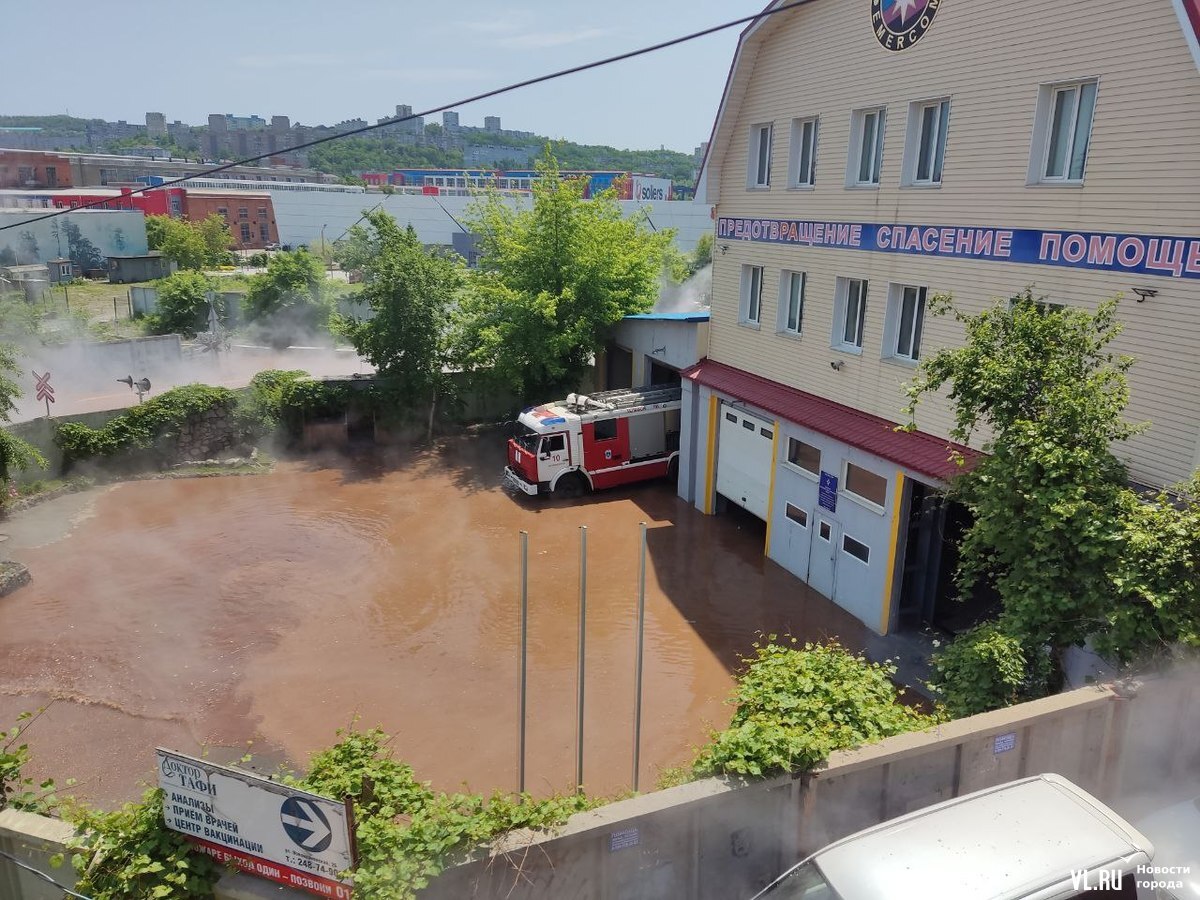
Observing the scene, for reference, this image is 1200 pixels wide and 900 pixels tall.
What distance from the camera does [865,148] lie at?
46.9ft

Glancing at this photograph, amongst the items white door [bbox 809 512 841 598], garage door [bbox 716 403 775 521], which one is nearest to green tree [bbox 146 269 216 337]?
garage door [bbox 716 403 775 521]

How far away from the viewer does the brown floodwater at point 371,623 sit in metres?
11.1

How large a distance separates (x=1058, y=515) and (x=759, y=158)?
11.1 m

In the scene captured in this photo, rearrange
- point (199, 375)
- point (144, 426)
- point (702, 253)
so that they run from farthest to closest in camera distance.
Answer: point (702, 253) < point (199, 375) < point (144, 426)

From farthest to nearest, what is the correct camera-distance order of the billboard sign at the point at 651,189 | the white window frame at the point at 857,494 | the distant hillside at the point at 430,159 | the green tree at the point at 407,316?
1. the distant hillside at the point at 430,159
2. the billboard sign at the point at 651,189
3. the green tree at the point at 407,316
4. the white window frame at the point at 857,494

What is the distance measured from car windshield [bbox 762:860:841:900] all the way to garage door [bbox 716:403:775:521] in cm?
1188

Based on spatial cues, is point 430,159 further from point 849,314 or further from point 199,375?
point 849,314

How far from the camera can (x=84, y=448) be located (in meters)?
20.7

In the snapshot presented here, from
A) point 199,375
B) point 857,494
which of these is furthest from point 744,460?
point 199,375

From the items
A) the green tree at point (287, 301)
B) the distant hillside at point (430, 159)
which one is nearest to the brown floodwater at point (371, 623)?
the green tree at point (287, 301)

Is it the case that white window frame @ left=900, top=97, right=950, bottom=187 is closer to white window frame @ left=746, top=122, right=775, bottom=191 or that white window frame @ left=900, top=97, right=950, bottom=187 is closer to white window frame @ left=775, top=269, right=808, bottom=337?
white window frame @ left=775, top=269, right=808, bottom=337

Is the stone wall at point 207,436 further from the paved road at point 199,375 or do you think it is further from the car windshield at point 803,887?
the car windshield at point 803,887

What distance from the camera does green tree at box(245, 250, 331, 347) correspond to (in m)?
37.6

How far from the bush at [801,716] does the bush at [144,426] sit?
1867 cm
